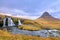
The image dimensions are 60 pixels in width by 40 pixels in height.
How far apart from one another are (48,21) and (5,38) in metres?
18.4

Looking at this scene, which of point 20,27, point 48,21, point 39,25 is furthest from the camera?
point 48,21

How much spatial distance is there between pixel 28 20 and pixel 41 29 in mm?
3017

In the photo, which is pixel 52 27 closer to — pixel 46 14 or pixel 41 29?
pixel 41 29

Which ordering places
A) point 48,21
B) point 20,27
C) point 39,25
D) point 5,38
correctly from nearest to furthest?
point 5,38
point 20,27
point 39,25
point 48,21

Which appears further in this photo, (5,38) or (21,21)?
(21,21)

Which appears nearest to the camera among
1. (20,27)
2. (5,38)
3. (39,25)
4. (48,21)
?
(5,38)

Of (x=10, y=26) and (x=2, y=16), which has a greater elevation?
(x=2, y=16)

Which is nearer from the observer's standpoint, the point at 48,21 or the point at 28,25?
the point at 28,25

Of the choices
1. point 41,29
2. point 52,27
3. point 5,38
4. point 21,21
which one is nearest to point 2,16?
point 21,21

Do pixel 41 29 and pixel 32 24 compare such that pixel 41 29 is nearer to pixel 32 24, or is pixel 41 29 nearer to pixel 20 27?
pixel 32 24

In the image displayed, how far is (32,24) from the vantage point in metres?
22.3

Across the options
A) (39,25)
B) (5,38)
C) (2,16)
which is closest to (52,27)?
(39,25)

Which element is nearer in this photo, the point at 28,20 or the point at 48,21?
the point at 28,20

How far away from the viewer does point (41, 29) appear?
21.6 meters
